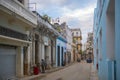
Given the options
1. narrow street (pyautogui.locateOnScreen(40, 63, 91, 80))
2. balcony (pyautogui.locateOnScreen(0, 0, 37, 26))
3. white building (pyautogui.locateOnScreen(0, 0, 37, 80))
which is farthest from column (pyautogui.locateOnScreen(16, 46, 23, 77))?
balcony (pyautogui.locateOnScreen(0, 0, 37, 26))

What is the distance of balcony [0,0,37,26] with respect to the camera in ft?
52.5

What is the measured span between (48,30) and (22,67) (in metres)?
12.4

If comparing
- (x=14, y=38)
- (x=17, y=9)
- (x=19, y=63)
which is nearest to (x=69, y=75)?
(x=19, y=63)

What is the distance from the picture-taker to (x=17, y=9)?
61.8 ft

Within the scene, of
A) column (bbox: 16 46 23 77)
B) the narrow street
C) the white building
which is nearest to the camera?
the white building

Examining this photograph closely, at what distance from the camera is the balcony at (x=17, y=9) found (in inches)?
630

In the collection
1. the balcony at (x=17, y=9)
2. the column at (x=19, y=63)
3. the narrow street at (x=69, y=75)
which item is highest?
the balcony at (x=17, y=9)

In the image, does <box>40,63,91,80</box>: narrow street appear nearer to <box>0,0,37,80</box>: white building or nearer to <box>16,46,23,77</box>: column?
<box>16,46,23,77</box>: column

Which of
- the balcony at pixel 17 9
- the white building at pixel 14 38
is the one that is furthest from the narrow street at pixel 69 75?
the balcony at pixel 17 9

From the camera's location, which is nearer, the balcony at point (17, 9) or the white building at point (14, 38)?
the balcony at point (17, 9)

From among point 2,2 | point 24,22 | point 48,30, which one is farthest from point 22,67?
point 48,30

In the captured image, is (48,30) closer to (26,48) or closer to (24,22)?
(26,48)

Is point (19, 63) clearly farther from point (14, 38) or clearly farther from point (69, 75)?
point (69, 75)

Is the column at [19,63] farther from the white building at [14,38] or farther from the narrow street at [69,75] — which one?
the narrow street at [69,75]
